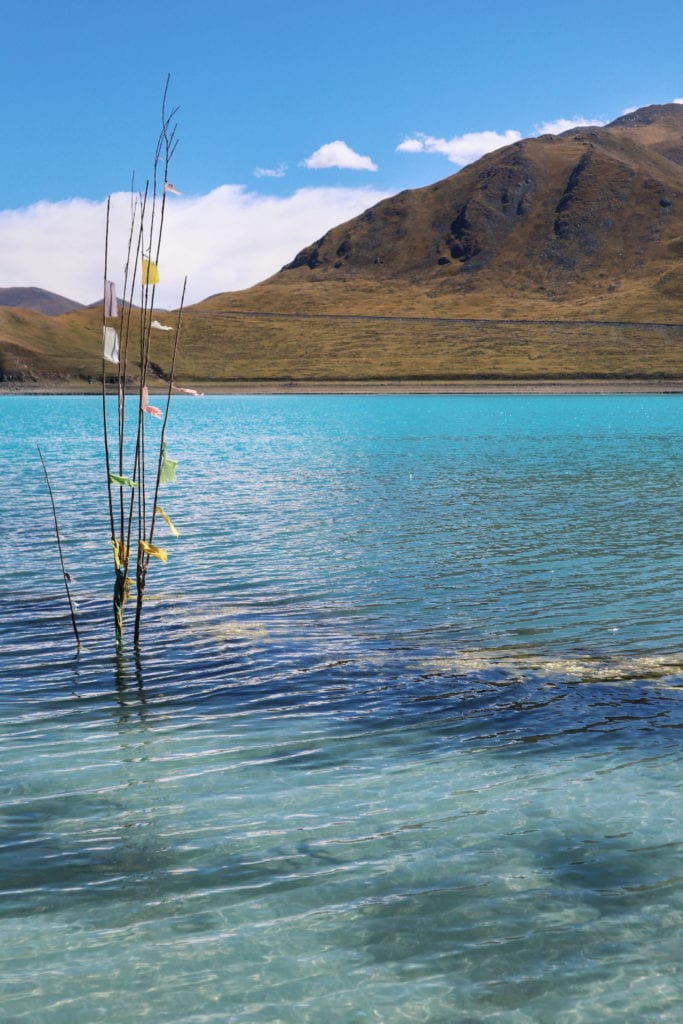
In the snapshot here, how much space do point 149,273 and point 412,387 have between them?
127062 millimetres

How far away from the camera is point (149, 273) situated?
8.52m

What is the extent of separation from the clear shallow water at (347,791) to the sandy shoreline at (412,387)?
356 feet

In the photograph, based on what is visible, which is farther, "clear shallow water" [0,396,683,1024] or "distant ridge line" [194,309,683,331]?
"distant ridge line" [194,309,683,331]

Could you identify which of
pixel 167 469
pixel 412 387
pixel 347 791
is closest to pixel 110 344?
pixel 167 469

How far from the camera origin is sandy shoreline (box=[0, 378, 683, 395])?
126m

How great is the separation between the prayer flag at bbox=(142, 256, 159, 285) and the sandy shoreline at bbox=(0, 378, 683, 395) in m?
111

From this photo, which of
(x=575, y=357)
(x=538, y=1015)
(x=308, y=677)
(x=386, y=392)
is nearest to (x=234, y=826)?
(x=538, y=1015)

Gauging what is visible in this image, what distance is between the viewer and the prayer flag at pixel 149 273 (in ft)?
27.8

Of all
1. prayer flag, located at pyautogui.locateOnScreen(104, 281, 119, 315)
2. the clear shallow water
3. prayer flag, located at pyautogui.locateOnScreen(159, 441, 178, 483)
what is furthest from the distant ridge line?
prayer flag, located at pyautogui.locateOnScreen(104, 281, 119, 315)

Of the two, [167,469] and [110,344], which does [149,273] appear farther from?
[167,469]

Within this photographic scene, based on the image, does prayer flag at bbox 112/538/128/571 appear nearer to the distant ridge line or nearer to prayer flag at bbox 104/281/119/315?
prayer flag at bbox 104/281/119/315

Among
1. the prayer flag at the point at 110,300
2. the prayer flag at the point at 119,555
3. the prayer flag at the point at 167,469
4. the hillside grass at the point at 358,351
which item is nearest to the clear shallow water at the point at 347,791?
the prayer flag at the point at 119,555

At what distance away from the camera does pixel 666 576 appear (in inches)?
538

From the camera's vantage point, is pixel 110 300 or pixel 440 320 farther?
pixel 440 320
